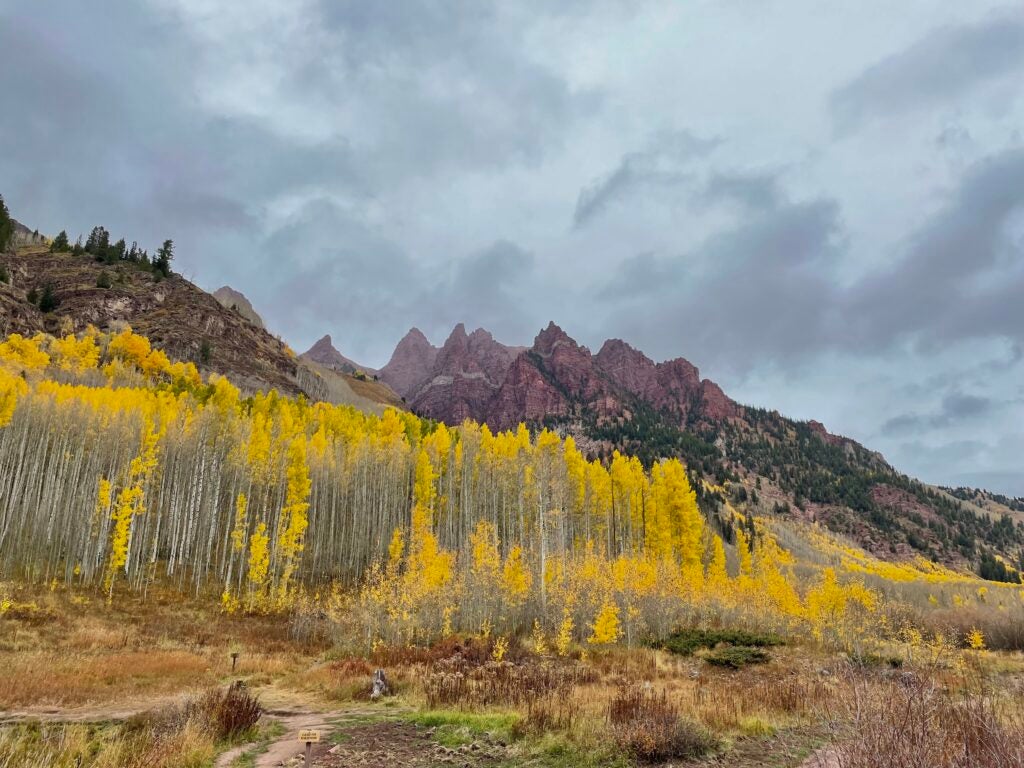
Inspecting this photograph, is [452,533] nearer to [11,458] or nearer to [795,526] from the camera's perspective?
[11,458]

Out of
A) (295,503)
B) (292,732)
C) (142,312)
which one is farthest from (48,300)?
(292,732)

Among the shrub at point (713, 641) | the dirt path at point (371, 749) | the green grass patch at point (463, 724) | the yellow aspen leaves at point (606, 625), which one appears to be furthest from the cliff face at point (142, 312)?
the green grass patch at point (463, 724)

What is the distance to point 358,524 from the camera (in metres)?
51.2

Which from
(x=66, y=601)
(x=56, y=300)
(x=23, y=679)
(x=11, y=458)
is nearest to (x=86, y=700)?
(x=23, y=679)

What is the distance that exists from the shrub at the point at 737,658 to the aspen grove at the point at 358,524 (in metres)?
4.75

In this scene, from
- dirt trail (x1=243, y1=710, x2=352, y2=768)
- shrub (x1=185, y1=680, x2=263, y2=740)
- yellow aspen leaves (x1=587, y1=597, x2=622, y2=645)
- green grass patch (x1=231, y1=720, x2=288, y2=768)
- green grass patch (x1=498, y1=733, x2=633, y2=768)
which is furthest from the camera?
yellow aspen leaves (x1=587, y1=597, x2=622, y2=645)

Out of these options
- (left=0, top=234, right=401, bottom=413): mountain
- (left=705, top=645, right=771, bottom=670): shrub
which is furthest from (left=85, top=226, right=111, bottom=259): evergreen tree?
(left=705, top=645, right=771, bottom=670): shrub

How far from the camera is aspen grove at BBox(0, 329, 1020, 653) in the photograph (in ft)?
110

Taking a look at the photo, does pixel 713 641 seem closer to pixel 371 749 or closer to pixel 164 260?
pixel 371 749

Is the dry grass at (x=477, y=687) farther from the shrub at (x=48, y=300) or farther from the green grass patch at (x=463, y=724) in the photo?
the shrub at (x=48, y=300)

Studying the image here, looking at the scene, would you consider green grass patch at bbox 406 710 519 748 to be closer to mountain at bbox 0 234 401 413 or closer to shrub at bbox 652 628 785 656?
shrub at bbox 652 628 785 656

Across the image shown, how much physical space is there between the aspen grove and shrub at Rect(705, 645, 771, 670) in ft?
15.6

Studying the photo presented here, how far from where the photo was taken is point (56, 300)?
90.5 m

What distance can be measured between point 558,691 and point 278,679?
12312 millimetres
